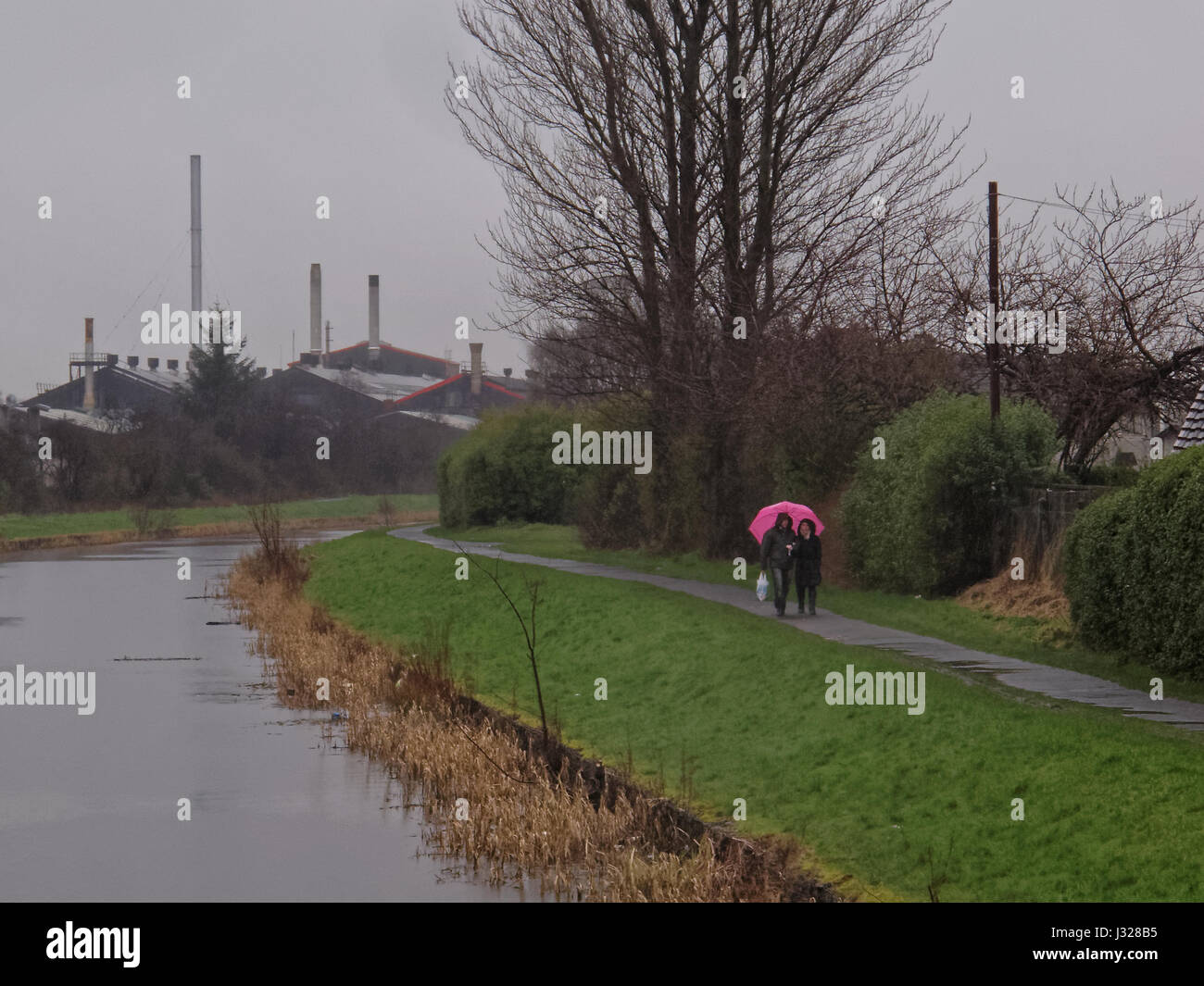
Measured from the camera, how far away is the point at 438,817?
53.0 feet

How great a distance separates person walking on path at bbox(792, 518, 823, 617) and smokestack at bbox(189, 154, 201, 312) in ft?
214

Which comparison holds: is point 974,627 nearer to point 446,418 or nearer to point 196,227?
point 196,227

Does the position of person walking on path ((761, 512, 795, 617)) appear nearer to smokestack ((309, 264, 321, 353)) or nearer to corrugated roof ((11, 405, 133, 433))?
corrugated roof ((11, 405, 133, 433))

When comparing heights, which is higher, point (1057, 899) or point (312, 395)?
point (312, 395)

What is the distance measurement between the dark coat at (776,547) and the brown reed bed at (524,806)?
477 cm

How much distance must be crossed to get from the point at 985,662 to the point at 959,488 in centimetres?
689

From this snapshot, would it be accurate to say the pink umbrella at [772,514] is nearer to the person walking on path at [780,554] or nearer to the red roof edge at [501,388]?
the person walking on path at [780,554]

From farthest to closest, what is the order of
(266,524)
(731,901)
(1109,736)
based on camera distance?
(266,524) → (1109,736) → (731,901)

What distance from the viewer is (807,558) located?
76.2 ft

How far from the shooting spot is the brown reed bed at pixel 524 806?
12773 mm

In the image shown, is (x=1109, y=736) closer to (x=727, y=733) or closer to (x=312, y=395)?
(x=727, y=733)

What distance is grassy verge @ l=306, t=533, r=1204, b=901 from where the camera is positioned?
450 inches

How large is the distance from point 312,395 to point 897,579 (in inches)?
3010
